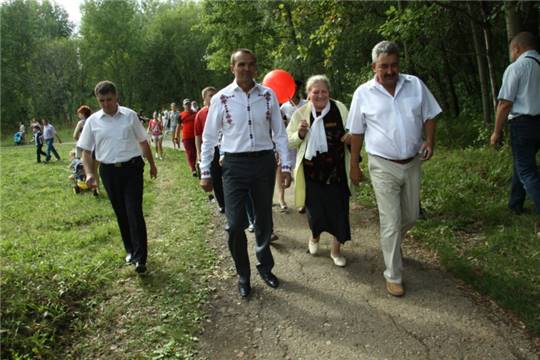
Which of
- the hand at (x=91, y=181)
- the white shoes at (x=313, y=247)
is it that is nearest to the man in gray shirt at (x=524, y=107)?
the white shoes at (x=313, y=247)

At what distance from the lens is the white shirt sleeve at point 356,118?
12.1 feet

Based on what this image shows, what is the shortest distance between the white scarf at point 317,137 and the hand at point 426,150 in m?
1.01

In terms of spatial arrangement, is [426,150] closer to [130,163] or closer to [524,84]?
[524,84]

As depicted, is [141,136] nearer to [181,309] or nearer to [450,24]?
[181,309]

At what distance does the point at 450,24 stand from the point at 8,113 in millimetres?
43698

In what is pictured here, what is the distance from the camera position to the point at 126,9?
1692 inches

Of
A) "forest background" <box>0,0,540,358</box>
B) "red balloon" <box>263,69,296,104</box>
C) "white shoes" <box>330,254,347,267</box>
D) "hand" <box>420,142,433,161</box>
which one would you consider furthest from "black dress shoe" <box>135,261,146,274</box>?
"red balloon" <box>263,69,296,104</box>

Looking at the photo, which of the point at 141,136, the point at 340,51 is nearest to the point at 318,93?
the point at 141,136

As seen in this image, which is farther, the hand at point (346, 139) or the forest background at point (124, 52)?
the forest background at point (124, 52)

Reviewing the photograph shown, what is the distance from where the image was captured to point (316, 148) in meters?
4.24

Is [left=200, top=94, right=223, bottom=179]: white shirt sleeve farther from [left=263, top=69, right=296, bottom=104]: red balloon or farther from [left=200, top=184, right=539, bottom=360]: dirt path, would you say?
[left=263, top=69, right=296, bottom=104]: red balloon

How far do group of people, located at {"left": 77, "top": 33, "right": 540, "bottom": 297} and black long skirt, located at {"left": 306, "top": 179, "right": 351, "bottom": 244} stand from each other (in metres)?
0.01

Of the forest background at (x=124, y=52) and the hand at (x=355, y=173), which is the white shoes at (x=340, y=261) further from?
the forest background at (x=124, y=52)

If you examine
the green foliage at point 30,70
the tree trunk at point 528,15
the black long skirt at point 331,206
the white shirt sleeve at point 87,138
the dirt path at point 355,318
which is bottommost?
the dirt path at point 355,318
